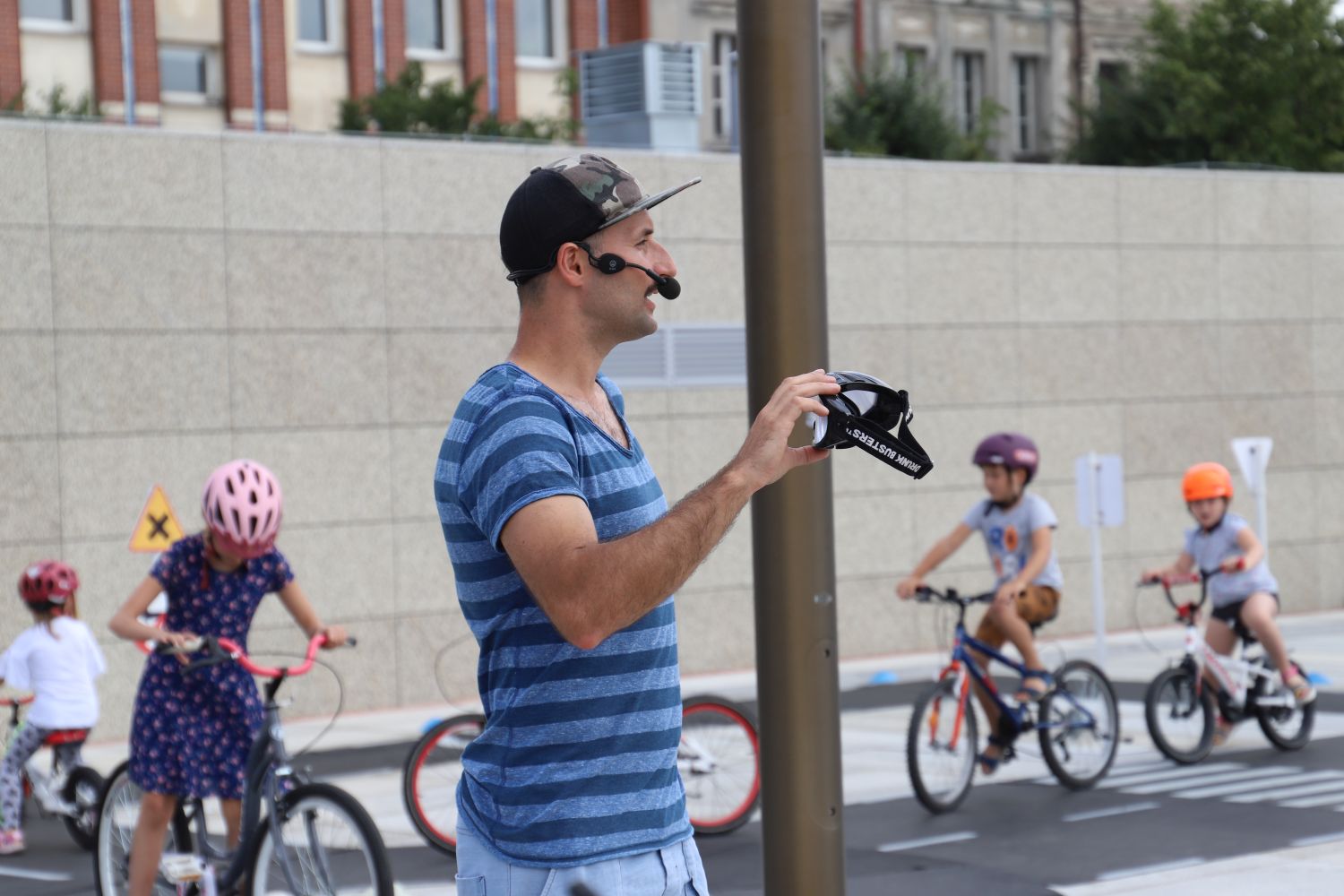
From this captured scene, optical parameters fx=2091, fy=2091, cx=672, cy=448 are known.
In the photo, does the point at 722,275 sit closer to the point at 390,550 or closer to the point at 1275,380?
the point at 390,550

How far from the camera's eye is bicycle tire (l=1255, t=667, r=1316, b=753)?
39.8 ft

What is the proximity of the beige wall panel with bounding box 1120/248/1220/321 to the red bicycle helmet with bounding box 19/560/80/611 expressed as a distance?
1261cm

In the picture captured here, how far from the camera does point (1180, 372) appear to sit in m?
20.9

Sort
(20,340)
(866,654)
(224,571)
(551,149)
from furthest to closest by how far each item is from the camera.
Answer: (866,654) < (551,149) < (20,340) < (224,571)

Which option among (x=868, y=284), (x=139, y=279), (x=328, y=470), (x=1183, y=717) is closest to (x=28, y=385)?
(x=139, y=279)

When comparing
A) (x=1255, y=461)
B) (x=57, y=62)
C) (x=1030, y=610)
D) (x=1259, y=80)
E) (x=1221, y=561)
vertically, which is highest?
(x=57, y=62)

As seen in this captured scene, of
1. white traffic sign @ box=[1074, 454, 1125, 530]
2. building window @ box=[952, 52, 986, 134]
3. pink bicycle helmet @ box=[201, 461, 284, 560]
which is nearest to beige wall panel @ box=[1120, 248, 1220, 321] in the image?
white traffic sign @ box=[1074, 454, 1125, 530]

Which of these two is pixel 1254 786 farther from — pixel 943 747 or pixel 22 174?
pixel 22 174

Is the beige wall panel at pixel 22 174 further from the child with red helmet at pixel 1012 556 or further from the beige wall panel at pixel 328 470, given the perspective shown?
the child with red helmet at pixel 1012 556

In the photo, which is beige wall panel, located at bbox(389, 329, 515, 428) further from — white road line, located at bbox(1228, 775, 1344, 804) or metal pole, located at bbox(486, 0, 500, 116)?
metal pole, located at bbox(486, 0, 500, 116)

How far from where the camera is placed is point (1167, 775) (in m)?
11.5

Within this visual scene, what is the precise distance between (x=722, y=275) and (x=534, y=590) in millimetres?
15055

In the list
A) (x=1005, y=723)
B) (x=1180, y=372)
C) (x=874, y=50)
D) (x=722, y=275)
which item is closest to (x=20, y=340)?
(x=722, y=275)

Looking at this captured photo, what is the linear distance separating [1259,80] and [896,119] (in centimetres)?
730
